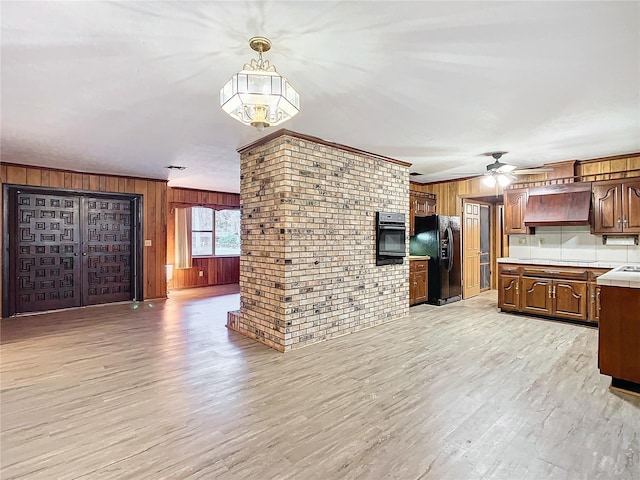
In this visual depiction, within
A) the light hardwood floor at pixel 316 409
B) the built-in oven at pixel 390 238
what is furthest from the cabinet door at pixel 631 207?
the built-in oven at pixel 390 238

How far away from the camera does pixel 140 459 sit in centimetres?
197

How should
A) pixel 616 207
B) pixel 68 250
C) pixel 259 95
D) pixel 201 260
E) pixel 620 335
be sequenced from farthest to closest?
pixel 201 260 < pixel 68 250 < pixel 616 207 < pixel 620 335 < pixel 259 95

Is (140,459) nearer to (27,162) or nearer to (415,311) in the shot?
(415,311)

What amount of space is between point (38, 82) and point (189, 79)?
1.15m

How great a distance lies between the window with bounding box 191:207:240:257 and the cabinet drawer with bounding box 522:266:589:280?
728 centimetres

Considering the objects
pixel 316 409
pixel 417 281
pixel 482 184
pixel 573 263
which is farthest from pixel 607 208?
pixel 316 409

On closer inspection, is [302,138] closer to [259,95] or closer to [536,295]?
[259,95]

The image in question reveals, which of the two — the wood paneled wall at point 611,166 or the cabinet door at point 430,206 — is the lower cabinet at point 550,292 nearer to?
the wood paneled wall at point 611,166

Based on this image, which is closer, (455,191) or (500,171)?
(500,171)

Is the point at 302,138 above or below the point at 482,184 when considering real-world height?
above

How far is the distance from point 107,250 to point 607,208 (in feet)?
27.4

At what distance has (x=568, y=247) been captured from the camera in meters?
5.56

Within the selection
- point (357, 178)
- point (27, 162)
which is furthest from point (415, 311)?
point (27, 162)

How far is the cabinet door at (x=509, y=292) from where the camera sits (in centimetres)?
546
